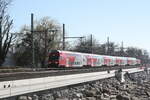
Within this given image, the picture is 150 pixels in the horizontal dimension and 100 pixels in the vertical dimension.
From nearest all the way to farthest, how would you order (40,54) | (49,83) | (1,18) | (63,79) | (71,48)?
(49,83), (63,79), (1,18), (40,54), (71,48)

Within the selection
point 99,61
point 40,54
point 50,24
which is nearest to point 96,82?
point 99,61

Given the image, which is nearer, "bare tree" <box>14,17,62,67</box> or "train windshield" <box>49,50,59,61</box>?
"train windshield" <box>49,50,59,61</box>

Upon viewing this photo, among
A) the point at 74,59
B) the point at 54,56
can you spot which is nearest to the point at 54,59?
the point at 54,56

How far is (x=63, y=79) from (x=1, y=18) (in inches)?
1509

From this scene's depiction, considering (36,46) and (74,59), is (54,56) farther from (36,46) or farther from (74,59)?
(36,46)

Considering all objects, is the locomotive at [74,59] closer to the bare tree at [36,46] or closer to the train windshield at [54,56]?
the train windshield at [54,56]

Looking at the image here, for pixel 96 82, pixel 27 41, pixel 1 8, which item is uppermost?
pixel 1 8

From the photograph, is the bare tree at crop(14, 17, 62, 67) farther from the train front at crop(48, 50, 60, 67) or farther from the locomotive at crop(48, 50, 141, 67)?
the train front at crop(48, 50, 60, 67)

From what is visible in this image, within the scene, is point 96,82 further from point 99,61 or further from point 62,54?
point 99,61

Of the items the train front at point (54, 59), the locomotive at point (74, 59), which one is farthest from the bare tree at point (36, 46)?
the train front at point (54, 59)

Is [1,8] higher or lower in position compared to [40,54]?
higher

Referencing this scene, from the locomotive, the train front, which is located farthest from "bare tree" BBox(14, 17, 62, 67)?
the train front

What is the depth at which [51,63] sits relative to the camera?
45.5 meters

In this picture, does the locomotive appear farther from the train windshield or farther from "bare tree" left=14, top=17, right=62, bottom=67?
"bare tree" left=14, top=17, right=62, bottom=67
